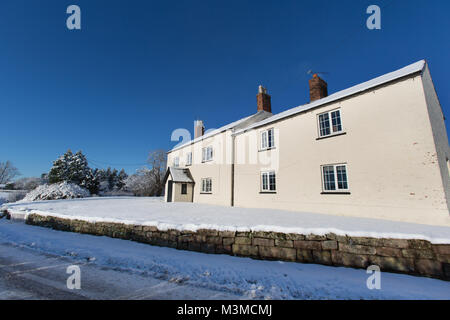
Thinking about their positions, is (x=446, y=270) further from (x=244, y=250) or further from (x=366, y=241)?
(x=244, y=250)

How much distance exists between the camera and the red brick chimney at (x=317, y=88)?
13802 millimetres

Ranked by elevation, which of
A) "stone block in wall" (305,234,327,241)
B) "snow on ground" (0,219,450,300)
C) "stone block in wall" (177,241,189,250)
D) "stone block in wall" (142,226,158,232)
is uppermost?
"stone block in wall" (305,234,327,241)

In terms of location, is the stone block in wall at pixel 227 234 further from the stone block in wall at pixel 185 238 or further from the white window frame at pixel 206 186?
the white window frame at pixel 206 186

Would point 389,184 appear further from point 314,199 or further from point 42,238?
point 42,238

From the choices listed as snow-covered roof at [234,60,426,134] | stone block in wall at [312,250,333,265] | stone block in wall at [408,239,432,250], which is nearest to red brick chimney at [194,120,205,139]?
snow-covered roof at [234,60,426,134]

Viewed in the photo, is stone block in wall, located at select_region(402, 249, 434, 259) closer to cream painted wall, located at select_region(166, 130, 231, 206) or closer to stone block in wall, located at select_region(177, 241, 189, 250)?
stone block in wall, located at select_region(177, 241, 189, 250)

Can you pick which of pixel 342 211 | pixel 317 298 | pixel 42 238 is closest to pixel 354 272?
pixel 317 298

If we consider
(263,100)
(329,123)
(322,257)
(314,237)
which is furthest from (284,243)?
(263,100)

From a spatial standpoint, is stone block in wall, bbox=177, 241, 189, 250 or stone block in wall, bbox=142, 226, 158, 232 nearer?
stone block in wall, bbox=177, 241, 189, 250

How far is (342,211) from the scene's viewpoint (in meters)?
9.81

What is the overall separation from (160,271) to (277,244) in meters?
3.49

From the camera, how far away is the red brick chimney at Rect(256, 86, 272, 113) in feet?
62.6

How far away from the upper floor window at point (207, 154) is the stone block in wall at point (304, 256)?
46.2 feet

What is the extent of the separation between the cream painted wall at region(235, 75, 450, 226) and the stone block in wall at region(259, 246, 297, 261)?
6.10 m
